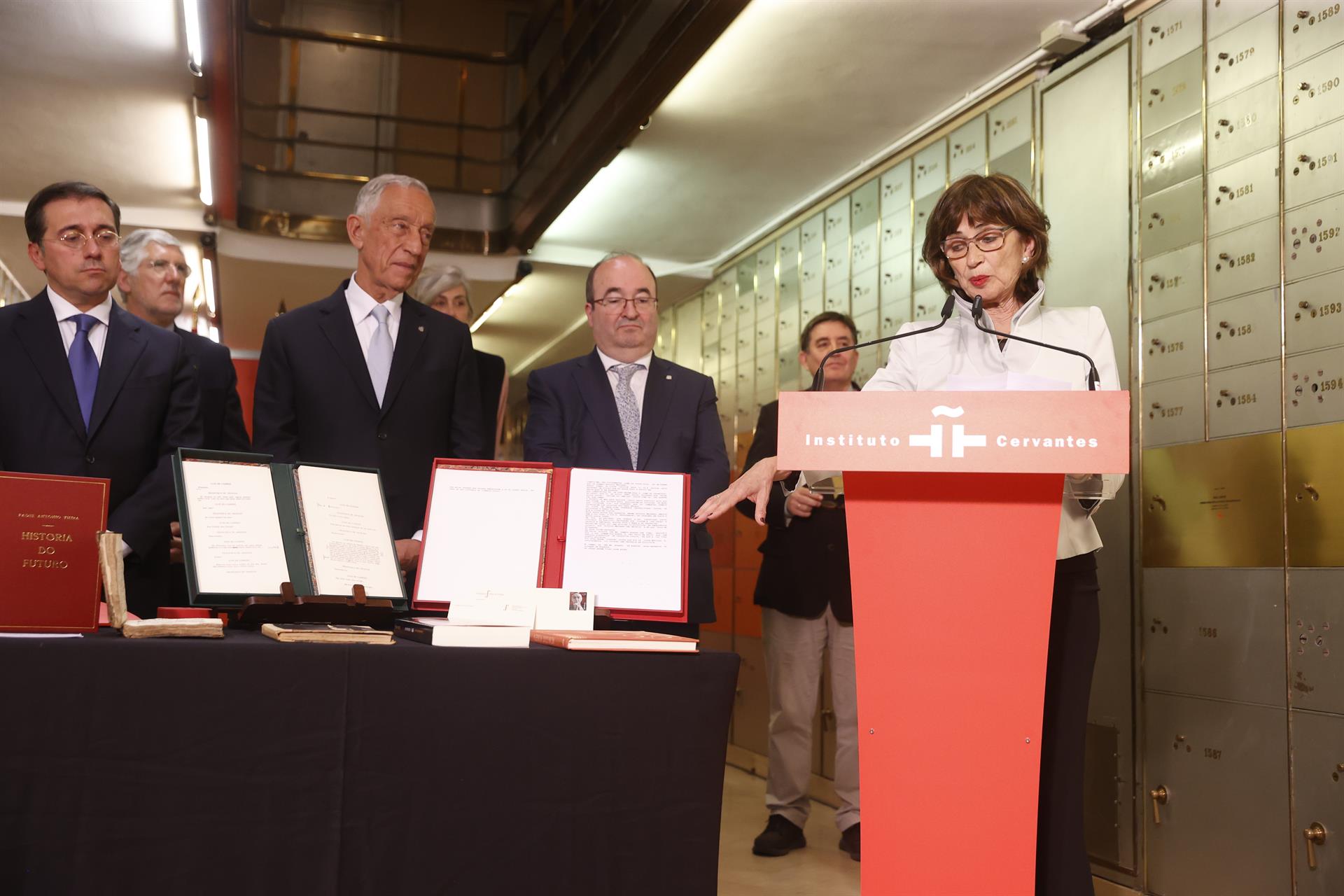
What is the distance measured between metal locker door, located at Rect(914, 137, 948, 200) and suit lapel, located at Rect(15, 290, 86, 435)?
3413mm

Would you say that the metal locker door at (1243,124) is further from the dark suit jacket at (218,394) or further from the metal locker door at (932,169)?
the dark suit jacket at (218,394)

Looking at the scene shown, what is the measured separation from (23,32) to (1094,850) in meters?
5.19

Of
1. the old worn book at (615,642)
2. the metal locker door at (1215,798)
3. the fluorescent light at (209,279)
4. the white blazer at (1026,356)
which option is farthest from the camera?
the fluorescent light at (209,279)

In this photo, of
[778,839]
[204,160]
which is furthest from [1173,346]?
[204,160]

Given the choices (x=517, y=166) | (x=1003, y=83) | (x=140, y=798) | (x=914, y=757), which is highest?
(x=517, y=166)

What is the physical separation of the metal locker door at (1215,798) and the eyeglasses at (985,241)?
5.93 feet

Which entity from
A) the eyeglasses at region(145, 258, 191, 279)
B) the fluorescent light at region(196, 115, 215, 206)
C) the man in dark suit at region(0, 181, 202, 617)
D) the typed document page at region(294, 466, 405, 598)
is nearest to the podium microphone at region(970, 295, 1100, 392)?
the typed document page at region(294, 466, 405, 598)

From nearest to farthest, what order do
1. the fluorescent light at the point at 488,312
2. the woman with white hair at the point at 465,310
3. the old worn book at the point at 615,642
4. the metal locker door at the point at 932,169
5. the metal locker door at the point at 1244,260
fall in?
the old worn book at the point at 615,642, the metal locker door at the point at 1244,260, the woman with white hair at the point at 465,310, the metal locker door at the point at 932,169, the fluorescent light at the point at 488,312

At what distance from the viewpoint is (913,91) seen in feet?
15.1

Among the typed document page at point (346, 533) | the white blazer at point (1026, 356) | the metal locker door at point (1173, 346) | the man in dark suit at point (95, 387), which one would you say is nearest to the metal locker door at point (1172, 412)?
the metal locker door at point (1173, 346)

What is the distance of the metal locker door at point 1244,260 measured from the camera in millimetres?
3146

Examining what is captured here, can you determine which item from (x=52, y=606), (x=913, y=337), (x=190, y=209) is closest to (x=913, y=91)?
(x=913, y=337)

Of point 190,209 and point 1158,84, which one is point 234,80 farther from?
point 1158,84

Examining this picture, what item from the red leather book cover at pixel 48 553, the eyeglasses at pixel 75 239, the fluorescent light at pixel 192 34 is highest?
the fluorescent light at pixel 192 34
